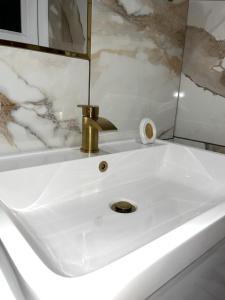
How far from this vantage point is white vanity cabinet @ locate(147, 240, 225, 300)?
0.35 metres

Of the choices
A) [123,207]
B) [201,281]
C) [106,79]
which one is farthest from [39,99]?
[201,281]

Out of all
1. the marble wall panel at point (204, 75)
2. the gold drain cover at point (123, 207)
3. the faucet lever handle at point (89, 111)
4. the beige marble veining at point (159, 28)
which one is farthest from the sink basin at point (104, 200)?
the beige marble veining at point (159, 28)

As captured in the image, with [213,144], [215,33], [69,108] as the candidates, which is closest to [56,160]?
[69,108]

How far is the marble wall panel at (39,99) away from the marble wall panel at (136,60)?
0.08 metres

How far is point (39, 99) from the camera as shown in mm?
653

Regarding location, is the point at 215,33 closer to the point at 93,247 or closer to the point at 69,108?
the point at 69,108

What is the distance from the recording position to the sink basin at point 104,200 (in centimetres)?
43

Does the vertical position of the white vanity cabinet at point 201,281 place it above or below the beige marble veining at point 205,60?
below

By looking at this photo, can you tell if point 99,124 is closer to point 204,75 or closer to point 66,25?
point 66,25

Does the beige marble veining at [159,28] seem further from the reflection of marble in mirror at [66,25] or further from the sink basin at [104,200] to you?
the sink basin at [104,200]

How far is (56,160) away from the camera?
0.61 metres

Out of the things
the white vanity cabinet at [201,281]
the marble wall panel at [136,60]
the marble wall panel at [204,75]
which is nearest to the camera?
the white vanity cabinet at [201,281]

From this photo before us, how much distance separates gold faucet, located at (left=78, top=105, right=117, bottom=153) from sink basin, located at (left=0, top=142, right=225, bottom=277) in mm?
55

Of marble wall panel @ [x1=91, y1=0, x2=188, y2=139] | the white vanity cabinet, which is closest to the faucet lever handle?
marble wall panel @ [x1=91, y1=0, x2=188, y2=139]
